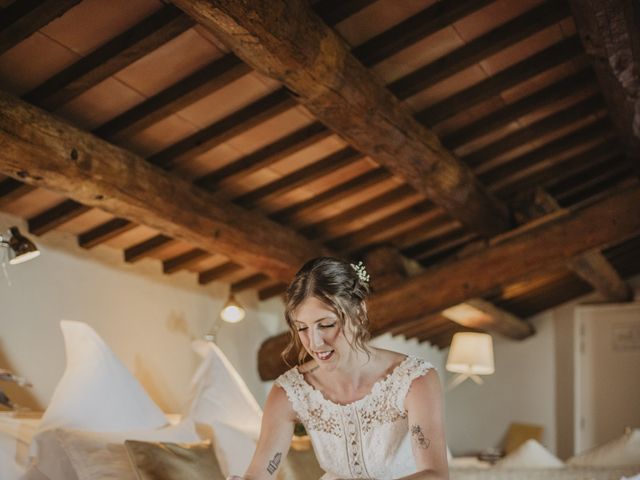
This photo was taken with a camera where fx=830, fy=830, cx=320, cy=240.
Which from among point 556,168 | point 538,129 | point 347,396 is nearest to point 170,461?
point 347,396

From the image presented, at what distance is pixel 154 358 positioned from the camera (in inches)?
211

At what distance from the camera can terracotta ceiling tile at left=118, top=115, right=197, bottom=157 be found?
3.94 metres

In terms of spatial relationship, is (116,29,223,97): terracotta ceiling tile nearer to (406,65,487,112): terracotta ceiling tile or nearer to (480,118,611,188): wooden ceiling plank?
(406,65,487,112): terracotta ceiling tile

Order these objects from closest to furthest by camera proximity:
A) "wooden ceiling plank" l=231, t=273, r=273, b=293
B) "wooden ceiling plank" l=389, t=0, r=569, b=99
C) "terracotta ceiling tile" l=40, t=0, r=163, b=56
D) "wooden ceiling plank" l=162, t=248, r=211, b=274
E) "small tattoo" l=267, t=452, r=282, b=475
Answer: "small tattoo" l=267, t=452, r=282, b=475 < "terracotta ceiling tile" l=40, t=0, r=163, b=56 < "wooden ceiling plank" l=389, t=0, r=569, b=99 < "wooden ceiling plank" l=162, t=248, r=211, b=274 < "wooden ceiling plank" l=231, t=273, r=273, b=293

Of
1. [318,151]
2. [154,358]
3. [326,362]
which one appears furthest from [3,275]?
[326,362]

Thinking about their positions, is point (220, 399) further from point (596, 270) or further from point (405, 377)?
point (596, 270)

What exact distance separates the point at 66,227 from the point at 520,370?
6406 mm

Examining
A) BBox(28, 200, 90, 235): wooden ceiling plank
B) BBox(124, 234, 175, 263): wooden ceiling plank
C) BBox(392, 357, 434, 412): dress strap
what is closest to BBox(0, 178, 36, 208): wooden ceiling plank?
BBox(28, 200, 90, 235): wooden ceiling plank

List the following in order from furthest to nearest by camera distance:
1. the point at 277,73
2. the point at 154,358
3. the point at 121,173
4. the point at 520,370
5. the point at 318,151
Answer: the point at 520,370 < the point at 154,358 < the point at 318,151 < the point at 121,173 < the point at 277,73

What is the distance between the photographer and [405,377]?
8.23 ft

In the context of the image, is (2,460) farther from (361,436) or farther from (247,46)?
(247,46)

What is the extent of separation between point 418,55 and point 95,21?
5.19ft

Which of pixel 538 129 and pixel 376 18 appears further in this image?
pixel 538 129

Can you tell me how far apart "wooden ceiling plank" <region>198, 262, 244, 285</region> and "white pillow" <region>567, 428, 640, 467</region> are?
2.61 m
